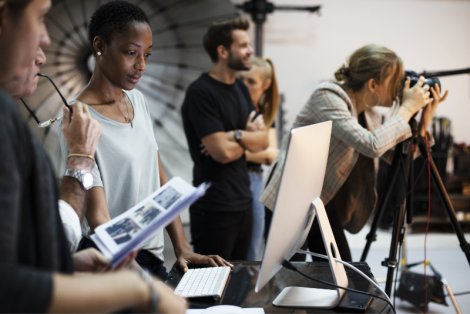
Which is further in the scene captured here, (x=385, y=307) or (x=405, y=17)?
(x=405, y=17)

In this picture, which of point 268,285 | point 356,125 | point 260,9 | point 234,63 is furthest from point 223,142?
point 260,9

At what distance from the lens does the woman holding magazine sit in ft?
3.31

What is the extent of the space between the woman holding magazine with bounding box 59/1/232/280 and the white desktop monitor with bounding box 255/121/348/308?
29 centimetres

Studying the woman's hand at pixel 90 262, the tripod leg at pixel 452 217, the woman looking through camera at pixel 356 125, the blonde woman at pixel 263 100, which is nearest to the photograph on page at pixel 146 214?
the woman's hand at pixel 90 262

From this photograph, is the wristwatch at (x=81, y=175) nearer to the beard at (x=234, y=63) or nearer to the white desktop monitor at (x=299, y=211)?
the white desktop monitor at (x=299, y=211)

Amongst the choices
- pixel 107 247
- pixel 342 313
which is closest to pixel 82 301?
pixel 107 247

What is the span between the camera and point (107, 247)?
24.3 inches

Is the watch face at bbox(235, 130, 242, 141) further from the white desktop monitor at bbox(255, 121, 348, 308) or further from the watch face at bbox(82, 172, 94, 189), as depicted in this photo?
the watch face at bbox(82, 172, 94, 189)

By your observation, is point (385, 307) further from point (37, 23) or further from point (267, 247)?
point (37, 23)

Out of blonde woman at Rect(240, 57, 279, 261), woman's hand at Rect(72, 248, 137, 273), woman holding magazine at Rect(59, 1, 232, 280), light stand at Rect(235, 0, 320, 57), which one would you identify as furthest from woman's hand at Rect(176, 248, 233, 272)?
light stand at Rect(235, 0, 320, 57)

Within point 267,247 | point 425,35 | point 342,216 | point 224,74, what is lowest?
point 342,216

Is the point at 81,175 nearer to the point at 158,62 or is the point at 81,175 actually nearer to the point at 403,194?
the point at 403,194

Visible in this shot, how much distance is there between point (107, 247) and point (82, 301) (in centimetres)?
19

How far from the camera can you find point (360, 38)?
410 cm
